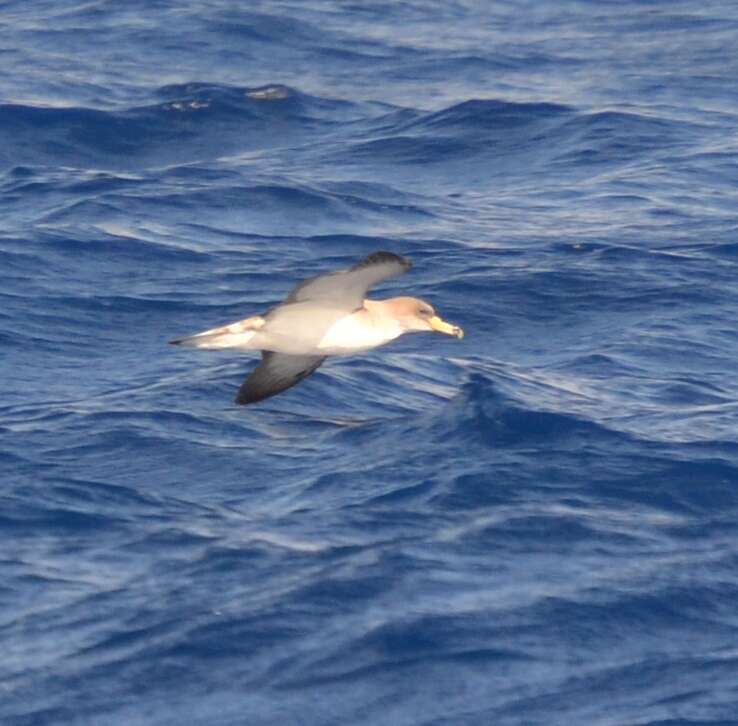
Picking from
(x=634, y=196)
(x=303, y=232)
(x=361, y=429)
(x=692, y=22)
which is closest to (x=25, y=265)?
(x=303, y=232)

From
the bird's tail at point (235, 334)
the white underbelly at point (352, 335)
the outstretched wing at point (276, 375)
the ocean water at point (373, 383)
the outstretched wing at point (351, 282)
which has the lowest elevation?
the ocean water at point (373, 383)

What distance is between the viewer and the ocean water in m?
9.55

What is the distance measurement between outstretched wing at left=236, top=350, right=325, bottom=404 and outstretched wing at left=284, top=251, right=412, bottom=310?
2.46ft

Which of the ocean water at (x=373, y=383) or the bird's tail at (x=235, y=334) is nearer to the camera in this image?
the ocean water at (x=373, y=383)

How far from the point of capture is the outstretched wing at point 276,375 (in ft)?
39.6

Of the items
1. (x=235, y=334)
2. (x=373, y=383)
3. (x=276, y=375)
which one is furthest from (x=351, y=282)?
(x=373, y=383)

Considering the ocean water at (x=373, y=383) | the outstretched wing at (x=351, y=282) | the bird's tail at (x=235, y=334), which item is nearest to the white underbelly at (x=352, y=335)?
the outstretched wing at (x=351, y=282)

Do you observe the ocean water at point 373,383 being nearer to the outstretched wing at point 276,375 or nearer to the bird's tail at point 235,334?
the outstretched wing at point 276,375

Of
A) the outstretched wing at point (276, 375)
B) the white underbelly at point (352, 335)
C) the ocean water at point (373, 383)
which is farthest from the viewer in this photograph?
the outstretched wing at point (276, 375)

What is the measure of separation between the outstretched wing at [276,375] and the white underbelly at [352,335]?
0.46 meters

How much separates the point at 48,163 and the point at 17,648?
34.4ft

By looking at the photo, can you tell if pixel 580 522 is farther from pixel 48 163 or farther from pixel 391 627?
pixel 48 163

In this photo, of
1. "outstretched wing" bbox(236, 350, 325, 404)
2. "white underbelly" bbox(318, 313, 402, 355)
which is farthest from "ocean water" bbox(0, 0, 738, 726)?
"white underbelly" bbox(318, 313, 402, 355)

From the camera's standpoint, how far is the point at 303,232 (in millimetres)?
17391
